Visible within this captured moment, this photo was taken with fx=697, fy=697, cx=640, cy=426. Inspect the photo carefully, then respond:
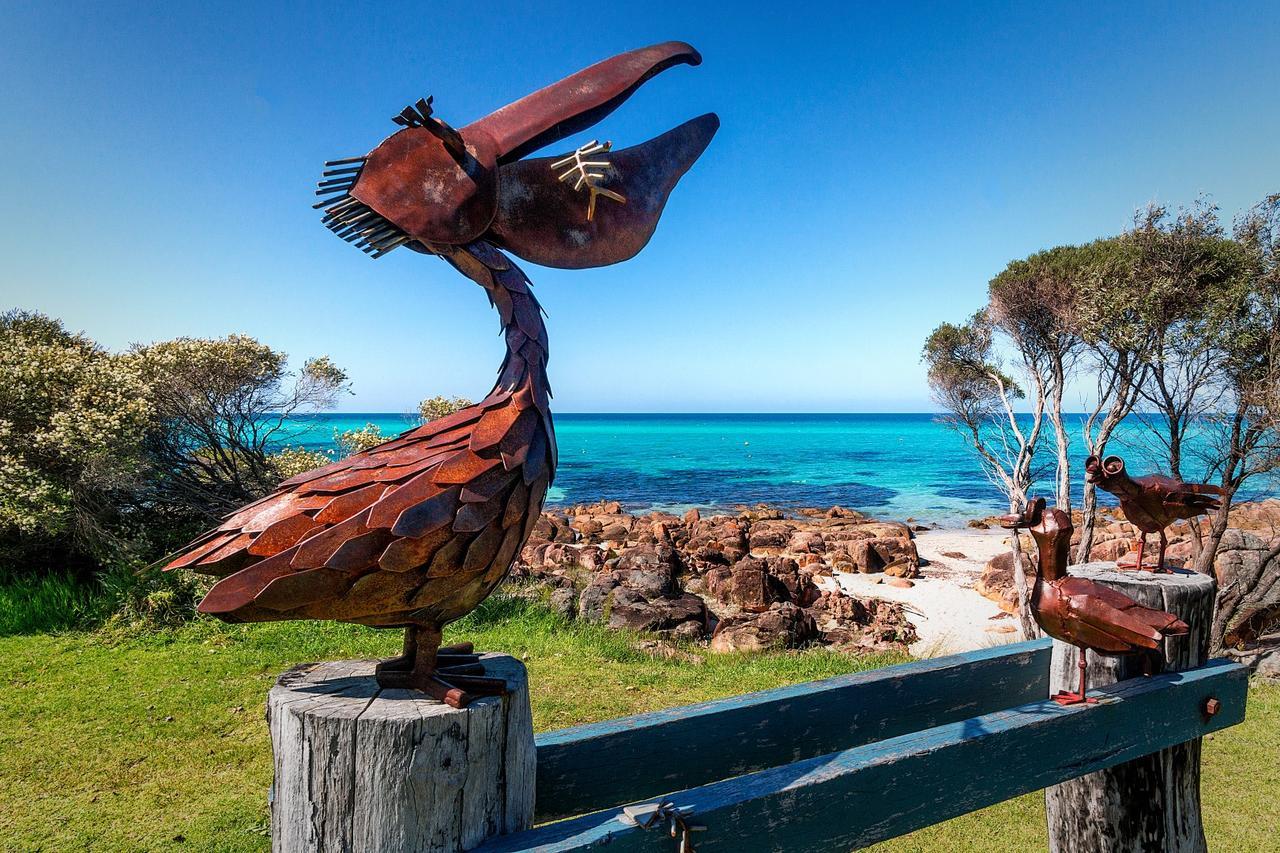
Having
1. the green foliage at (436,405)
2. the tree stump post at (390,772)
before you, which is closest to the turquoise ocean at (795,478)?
the green foliage at (436,405)

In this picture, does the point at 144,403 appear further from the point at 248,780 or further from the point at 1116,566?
the point at 1116,566

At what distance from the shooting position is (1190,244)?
698 cm

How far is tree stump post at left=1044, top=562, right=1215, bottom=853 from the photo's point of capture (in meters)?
2.58

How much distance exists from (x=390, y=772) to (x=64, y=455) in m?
8.24

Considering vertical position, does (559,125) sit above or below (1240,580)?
above

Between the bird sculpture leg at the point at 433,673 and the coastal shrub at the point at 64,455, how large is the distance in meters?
7.61

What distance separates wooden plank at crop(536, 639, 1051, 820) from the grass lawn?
2.03 meters

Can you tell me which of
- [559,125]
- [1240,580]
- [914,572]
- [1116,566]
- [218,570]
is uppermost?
[559,125]

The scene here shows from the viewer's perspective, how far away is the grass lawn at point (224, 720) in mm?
4188

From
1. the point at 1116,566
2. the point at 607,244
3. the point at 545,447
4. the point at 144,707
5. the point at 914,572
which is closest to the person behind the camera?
the point at 545,447

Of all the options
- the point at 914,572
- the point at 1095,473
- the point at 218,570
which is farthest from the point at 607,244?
the point at 914,572

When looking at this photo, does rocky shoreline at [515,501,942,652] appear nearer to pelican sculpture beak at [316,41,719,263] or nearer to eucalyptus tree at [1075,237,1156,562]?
eucalyptus tree at [1075,237,1156,562]

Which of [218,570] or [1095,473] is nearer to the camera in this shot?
[218,570]

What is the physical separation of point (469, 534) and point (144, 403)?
8056 mm
